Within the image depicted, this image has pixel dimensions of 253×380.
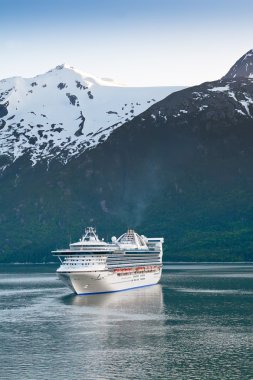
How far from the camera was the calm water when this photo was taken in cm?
10275

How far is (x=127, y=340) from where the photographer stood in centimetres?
12500

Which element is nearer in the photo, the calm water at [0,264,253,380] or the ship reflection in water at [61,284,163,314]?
the calm water at [0,264,253,380]

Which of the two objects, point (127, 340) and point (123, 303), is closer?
point (127, 340)

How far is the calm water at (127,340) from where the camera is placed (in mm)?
102750

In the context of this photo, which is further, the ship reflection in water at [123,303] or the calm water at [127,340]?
the ship reflection in water at [123,303]

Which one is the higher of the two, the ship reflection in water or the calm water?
the calm water

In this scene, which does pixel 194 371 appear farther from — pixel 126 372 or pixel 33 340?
pixel 33 340

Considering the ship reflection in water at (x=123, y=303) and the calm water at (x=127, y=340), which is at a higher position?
the calm water at (x=127, y=340)

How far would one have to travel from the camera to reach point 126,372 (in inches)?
4003

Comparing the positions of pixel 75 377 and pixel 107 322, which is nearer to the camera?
pixel 75 377

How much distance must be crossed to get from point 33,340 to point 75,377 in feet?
96.4

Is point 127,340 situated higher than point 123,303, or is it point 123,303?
point 127,340

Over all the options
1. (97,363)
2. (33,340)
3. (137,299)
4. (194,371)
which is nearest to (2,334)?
(33,340)

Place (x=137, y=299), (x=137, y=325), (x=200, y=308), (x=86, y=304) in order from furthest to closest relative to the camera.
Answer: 1. (x=137, y=299)
2. (x=86, y=304)
3. (x=200, y=308)
4. (x=137, y=325)
